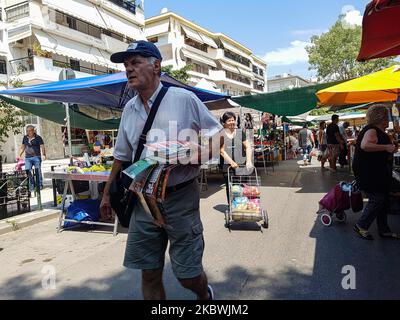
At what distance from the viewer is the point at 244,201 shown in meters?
5.08

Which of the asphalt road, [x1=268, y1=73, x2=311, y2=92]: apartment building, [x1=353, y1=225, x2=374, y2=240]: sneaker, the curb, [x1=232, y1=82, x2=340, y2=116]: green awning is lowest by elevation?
the asphalt road

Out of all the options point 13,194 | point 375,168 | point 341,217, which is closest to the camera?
point 375,168

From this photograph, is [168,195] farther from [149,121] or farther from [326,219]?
[326,219]

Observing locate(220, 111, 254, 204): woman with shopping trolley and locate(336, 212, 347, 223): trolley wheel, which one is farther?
locate(336, 212, 347, 223): trolley wheel

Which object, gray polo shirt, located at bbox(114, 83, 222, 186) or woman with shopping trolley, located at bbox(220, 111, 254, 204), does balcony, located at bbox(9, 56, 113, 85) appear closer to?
woman with shopping trolley, located at bbox(220, 111, 254, 204)

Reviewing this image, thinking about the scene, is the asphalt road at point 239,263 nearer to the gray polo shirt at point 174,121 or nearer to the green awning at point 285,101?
the gray polo shirt at point 174,121

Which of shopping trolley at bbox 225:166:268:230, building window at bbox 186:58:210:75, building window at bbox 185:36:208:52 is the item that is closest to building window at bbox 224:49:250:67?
building window at bbox 185:36:208:52

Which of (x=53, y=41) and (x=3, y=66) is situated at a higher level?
(x=53, y=41)

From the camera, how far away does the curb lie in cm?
561

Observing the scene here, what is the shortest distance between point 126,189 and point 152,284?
69 centimetres

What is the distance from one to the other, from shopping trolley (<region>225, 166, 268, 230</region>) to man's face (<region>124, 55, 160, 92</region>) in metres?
2.88

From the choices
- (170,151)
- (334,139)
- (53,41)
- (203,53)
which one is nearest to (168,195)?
(170,151)

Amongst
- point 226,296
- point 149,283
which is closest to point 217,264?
point 226,296

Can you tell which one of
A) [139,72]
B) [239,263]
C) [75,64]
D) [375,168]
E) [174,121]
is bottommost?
[239,263]
